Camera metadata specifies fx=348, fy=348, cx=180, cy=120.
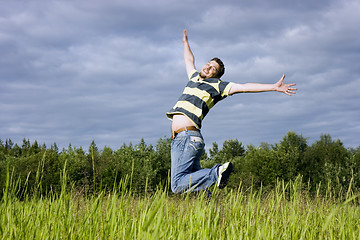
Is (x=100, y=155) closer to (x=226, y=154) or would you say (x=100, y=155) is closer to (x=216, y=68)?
(x=226, y=154)

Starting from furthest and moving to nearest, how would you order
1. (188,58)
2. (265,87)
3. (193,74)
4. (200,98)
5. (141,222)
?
(188,58) < (193,74) < (200,98) < (265,87) < (141,222)

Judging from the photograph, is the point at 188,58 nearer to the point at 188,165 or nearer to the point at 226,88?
the point at 226,88

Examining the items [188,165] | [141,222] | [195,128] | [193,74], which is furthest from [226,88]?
[141,222]

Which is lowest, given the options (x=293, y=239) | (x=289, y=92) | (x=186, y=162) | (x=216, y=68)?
(x=293, y=239)

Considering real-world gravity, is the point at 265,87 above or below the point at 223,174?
above

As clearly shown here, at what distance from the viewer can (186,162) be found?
4.54 metres

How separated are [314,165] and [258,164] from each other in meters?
3.34

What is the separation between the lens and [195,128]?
4.60 metres

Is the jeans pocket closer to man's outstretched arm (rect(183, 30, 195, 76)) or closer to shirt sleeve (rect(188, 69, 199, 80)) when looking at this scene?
shirt sleeve (rect(188, 69, 199, 80))

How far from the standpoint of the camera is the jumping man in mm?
4383

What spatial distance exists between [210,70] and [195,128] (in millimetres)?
975

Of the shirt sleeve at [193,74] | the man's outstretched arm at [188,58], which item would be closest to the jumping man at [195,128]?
the shirt sleeve at [193,74]

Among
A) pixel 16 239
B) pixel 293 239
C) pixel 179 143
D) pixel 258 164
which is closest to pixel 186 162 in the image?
pixel 179 143

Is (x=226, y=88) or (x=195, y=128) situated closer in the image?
(x=195, y=128)
